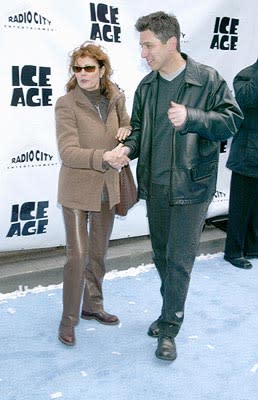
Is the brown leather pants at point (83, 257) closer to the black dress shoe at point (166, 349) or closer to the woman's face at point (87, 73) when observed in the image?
the black dress shoe at point (166, 349)

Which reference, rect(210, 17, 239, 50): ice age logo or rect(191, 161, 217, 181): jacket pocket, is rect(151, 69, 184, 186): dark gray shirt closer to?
rect(191, 161, 217, 181): jacket pocket

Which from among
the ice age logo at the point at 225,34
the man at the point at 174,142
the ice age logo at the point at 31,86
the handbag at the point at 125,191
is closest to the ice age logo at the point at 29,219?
the ice age logo at the point at 31,86

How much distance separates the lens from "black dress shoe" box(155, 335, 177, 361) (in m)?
3.24

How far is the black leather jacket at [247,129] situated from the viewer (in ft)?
13.8

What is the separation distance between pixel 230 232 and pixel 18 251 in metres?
1.79

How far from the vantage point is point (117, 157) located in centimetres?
296

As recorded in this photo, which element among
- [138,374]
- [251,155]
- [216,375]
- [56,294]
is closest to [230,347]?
[216,375]

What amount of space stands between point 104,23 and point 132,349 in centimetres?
244

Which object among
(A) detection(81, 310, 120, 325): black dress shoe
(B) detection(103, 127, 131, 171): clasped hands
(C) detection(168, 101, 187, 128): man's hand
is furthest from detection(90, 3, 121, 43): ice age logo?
(A) detection(81, 310, 120, 325): black dress shoe

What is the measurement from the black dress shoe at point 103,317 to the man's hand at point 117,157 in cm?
114

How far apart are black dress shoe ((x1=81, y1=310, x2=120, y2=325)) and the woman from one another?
32 centimetres

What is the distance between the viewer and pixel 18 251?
441 centimetres

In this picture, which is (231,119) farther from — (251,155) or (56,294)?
(56,294)

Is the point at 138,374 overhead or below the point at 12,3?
below
